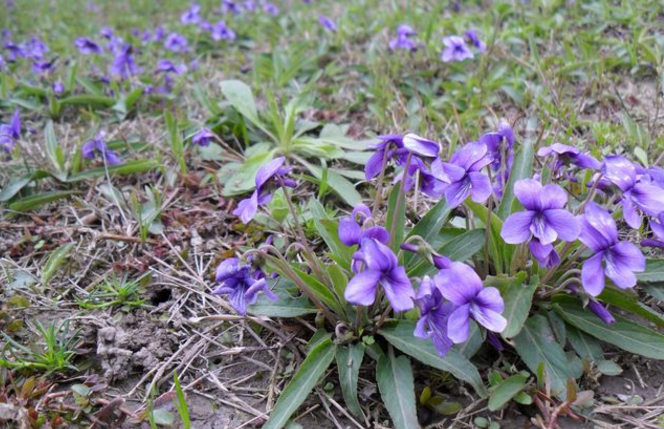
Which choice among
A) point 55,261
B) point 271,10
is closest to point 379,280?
point 55,261

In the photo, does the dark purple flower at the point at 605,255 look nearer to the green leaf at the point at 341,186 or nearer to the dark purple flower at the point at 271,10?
the green leaf at the point at 341,186

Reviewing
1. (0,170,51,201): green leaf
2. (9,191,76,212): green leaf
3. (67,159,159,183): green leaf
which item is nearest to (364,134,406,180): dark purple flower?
(67,159,159,183): green leaf

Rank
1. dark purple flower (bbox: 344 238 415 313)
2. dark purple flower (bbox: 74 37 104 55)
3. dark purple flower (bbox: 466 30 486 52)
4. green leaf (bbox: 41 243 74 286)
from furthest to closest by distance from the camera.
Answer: dark purple flower (bbox: 74 37 104 55) → dark purple flower (bbox: 466 30 486 52) → green leaf (bbox: 41 243 74 286) → dark purple flower (bbox: 344 238 415 313)

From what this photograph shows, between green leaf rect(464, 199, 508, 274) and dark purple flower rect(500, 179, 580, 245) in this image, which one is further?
green leaf rect(464, 199, 508, 274)

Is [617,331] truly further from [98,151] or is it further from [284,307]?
[98,151]

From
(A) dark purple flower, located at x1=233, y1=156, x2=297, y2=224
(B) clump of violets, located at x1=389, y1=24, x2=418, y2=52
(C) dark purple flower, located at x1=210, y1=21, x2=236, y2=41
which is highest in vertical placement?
(A) dark purple flower, located at x1=233, y1=156, x2=297, y2=224

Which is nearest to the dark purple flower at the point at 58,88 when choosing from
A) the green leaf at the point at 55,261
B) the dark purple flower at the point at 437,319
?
the green leaf at the point at 55,261

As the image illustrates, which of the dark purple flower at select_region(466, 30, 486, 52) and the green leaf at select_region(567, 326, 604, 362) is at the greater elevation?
the dark purple flower at select_region(466, 30, 486, 52)

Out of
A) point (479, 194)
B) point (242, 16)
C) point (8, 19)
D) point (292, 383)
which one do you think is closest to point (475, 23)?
point (242, 16)

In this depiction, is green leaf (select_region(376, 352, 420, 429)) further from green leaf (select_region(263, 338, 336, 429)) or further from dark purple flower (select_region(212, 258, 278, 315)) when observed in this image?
dark purple flower (select_region(212, 258, 278, 315))
